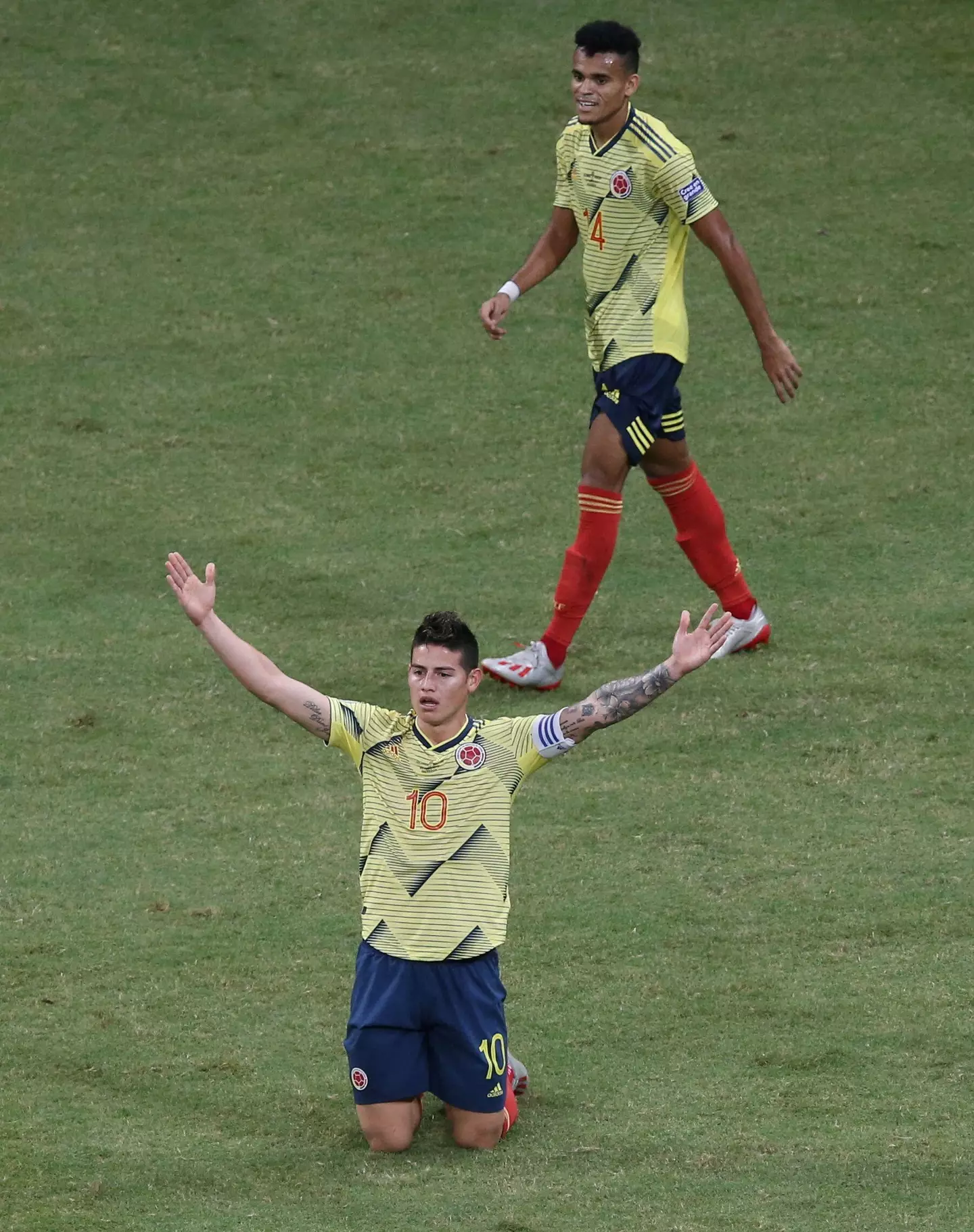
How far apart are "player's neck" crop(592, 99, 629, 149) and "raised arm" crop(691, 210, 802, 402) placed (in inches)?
17.3

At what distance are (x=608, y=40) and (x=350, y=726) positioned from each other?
3.21 m

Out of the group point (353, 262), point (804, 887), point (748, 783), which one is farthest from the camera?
point (353, 262)

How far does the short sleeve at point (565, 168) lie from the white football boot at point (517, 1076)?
3.58 m

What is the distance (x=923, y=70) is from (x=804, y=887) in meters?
8.19

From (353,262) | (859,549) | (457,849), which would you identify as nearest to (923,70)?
(353,262)

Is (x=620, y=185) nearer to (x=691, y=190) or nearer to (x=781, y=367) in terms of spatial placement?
(x=691, y=190)

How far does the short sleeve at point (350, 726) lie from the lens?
496cm

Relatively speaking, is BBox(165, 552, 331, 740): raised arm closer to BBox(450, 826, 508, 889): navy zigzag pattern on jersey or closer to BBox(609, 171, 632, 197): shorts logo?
BBox(450, 826, 508, 889): navy zigzag pattern on jersey

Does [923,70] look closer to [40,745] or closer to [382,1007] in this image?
[40,745]

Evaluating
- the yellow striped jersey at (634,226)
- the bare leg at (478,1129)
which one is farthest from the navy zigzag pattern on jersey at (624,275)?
the bare leg at (478,1129)

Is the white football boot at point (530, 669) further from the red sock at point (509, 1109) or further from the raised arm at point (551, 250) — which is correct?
the red sock at point (509, 1109)

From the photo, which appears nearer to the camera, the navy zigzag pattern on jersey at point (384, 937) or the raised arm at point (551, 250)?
the navy zigzag pattern on jersey at point (384, 937)

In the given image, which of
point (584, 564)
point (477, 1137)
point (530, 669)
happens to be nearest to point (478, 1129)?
point (477, 1137)

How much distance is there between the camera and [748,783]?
681cm
